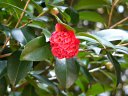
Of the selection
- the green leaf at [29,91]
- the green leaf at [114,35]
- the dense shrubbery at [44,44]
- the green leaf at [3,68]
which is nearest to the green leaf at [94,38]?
the dense shrubbery at [44,44]

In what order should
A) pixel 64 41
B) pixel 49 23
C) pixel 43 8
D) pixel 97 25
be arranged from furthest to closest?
1. pixel 97 25
2. pixel 49 23
3. pixel 43 8
4. pixel 64 41

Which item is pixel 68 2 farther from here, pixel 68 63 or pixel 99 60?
pixel 68 63

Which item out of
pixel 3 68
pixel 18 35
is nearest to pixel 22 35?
pixel 18 35

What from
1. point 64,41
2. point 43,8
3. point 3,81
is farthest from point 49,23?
point 64,41

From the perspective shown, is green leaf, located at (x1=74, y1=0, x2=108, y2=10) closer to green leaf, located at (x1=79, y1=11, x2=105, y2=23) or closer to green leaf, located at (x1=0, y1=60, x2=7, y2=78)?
green leaf, located at (x1=79, y1=11, x2=105, y2=23)

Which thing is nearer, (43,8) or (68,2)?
(43,8)

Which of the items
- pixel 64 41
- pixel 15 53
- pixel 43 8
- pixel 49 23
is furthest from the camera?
pixel 49 23

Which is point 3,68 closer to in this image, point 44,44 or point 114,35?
point 44,44
